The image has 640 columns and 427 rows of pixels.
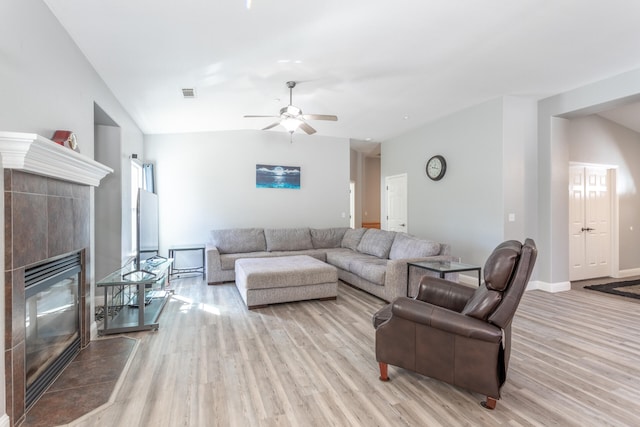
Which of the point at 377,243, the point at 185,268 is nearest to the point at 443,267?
the point at 377,243

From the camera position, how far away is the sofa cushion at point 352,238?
5836mm

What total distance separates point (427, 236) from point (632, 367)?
11.8 ft

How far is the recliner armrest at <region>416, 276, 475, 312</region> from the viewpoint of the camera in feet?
8.12

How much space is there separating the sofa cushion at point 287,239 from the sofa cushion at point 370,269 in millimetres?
1425

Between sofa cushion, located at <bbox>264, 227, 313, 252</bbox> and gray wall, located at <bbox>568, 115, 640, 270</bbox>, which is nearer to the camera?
gray wall, located at <bbox>568, 115, 640, 270</bbox>

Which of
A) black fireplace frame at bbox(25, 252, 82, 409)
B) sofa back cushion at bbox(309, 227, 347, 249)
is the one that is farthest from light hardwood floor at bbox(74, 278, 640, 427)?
sofa back cushion at bbox(309, 227, 347, 249)

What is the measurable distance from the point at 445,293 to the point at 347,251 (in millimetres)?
3285

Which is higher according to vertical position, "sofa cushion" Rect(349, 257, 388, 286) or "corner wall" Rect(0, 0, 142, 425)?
"corner wall" Rect(0, 0, 142, 425)

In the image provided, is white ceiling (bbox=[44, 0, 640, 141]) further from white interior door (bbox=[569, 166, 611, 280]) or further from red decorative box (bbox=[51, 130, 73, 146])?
white interior door (bbox=[569, 166, 611, 280])

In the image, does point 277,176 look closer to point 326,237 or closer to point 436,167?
point 326,237

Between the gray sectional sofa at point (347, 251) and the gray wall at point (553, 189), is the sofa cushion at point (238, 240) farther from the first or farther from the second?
the gray wall at point (553, 189)

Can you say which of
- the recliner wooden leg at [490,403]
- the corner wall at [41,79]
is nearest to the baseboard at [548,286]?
the recliner wooden leg at [490,403]

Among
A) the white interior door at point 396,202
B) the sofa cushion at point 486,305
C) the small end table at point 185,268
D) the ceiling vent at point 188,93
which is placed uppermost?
the ceiling vent at point 188,93

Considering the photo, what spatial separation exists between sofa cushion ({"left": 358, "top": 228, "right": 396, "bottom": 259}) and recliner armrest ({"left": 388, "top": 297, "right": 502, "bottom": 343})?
9.45 ft
